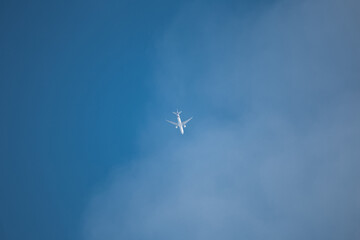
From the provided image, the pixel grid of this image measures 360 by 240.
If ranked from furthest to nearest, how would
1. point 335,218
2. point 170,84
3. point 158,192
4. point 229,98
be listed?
point 170,84
point 229,98
point 158,192
point 335,218

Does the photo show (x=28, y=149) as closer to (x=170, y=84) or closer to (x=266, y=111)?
(x=170, y=84)

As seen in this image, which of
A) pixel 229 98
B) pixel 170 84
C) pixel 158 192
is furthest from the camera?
pixel 170 84

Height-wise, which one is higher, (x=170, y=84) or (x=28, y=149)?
(x=170, y=84)

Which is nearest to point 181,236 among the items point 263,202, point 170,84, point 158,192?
point 158,192

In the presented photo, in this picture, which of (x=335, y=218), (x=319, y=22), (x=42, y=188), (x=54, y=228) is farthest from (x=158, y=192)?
(x=319, y=22)

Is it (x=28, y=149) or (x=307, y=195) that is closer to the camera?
(x=307, y=195)

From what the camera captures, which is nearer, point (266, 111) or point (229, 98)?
point (266, 111)

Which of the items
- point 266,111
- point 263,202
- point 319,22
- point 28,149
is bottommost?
point 263,202

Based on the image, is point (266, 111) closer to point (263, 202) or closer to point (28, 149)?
point (263, 202)

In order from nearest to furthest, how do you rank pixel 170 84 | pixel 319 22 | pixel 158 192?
pixel 158 192
pixel 319 22
pixel 170 84
